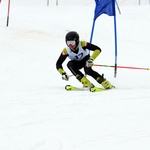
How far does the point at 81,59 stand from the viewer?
7.15 metres

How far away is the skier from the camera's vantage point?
6.71 meters

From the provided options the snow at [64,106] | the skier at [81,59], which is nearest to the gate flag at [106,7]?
the snow at [64,106]

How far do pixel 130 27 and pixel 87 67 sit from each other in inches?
492

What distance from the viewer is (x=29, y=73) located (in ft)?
32.3

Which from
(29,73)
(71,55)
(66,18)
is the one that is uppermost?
(66,18)

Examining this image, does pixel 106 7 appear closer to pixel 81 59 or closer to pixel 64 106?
pixel 81 59

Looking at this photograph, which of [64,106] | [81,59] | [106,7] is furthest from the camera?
[106,7]

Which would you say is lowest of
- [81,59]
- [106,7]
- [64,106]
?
[64,106]

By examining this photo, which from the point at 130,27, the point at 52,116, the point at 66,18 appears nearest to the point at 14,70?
the point at 52,116

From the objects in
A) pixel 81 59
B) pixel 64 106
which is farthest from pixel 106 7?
pixel 64 106

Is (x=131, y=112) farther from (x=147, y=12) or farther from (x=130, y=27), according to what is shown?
(x=147, y=12)

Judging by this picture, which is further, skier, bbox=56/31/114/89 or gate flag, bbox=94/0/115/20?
gate flag, bbox=94/0/115/20

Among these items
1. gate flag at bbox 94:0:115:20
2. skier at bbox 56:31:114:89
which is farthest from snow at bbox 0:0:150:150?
gate flag at bbox 94:0:115:20

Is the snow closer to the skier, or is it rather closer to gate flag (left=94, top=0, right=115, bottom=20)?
the skier
